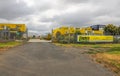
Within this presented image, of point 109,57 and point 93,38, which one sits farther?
point 93,38

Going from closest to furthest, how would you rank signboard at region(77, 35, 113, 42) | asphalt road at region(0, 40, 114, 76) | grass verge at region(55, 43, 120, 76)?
asphalt road at region(0, 40, 114, 76)
grass verge at region(55, 43, 120, 76)
signboard at region(77, 35, 113, 42)

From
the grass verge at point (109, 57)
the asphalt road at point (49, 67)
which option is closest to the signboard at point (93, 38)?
the grass verge at point (109, 57)

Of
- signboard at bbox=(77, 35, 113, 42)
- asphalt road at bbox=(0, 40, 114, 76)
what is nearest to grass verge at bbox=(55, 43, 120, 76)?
asphalt road at bbox=(0, 40, 114, 76)

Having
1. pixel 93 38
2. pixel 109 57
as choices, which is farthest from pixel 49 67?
pixel 93 38

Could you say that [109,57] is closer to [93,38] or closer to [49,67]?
[49,67]

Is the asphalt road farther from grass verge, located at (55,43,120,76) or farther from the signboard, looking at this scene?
the signboard

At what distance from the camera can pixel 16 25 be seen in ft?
314

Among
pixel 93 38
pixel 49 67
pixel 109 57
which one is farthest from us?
pixel 93 38

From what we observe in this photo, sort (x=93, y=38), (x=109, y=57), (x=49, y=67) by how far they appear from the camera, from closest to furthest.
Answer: (x=49, y=67) → (x=109, y=57) → (x=93, y=38)

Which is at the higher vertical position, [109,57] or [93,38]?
[93,38]

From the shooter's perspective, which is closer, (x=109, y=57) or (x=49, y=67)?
(x=49, y=67)

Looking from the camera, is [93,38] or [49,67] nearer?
[49,67]

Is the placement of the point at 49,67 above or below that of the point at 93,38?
below

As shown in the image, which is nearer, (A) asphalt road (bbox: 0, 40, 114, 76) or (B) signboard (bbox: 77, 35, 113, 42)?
(A) asphalt road (bbox: 0, 40, 114, 76)
